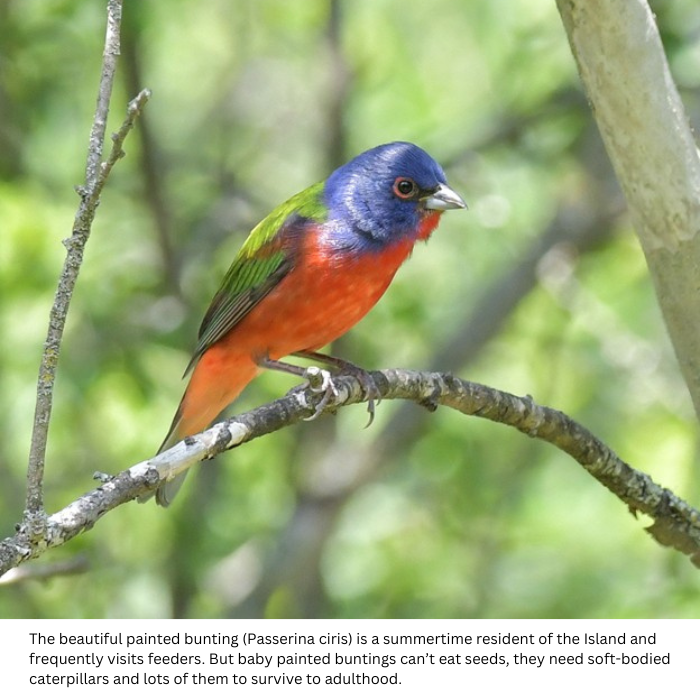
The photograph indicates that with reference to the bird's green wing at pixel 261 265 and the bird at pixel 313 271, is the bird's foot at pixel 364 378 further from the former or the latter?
the bird's green wing at pixel 261 265

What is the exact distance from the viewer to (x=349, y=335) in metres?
7.97

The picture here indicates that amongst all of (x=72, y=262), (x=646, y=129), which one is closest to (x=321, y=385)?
(x=646, y=129)

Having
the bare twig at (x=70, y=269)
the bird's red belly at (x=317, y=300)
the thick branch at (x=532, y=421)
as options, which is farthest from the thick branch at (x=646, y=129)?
the bird's red belly at (x=317, y=300)

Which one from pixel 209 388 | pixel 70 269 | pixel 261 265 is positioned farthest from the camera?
pixel 209 388

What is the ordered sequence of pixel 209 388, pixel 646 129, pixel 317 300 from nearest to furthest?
pixel 646 129
pixel 317 300
pixel 209 388

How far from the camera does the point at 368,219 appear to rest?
18.0ft

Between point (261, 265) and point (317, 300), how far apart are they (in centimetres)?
46

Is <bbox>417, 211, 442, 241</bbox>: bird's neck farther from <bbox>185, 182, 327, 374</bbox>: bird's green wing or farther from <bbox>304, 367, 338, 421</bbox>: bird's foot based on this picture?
<bbox>304, 367, 338, 421</bbox>: bird's foot

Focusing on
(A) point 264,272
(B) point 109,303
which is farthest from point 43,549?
(B) point 109,303

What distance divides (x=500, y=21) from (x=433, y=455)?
3153 millimetres

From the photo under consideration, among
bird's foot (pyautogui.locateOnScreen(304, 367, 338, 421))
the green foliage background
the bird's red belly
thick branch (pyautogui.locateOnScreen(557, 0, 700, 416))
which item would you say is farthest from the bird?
thick branch (pyautogui.locateOnScreen(557, 0, 700, 416))

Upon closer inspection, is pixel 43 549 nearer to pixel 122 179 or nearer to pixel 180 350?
pixel 180 350

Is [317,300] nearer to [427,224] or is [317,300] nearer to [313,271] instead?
[313,271]

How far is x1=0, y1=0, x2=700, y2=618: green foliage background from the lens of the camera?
713 centimetres
